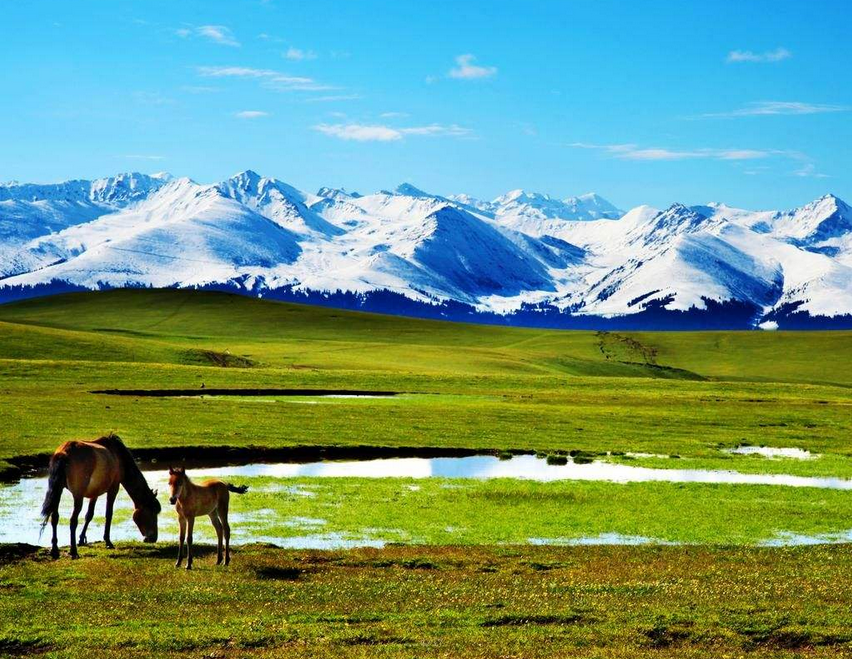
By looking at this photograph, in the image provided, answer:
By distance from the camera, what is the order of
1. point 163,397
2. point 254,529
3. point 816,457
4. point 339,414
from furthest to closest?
1. point 163,397
2. point 339,414
3. point 816,457
4. point 254,529

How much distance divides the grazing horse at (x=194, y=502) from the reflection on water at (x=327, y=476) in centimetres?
526

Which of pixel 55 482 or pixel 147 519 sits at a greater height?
pixel 55 482

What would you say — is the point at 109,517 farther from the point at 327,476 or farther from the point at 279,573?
the point at 327,476

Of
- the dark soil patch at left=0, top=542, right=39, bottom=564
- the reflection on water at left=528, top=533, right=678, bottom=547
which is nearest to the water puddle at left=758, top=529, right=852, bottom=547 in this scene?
the reflection on water at left=528, top=533, right=678, bottom=547

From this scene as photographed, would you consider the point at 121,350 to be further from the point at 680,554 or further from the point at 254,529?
the point at 680,554

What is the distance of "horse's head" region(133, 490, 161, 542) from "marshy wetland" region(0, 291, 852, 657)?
2.18ft

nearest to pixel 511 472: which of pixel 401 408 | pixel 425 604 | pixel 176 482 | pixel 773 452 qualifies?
pixel 773 452

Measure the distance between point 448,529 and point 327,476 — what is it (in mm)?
13689

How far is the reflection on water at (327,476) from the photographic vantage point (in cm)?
3167

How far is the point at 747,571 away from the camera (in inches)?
1045

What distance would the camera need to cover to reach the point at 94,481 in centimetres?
2748

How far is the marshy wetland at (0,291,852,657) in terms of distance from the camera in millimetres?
19719

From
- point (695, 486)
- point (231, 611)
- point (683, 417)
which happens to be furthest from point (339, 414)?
point (231, 611)

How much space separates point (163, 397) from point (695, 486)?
48.9m
